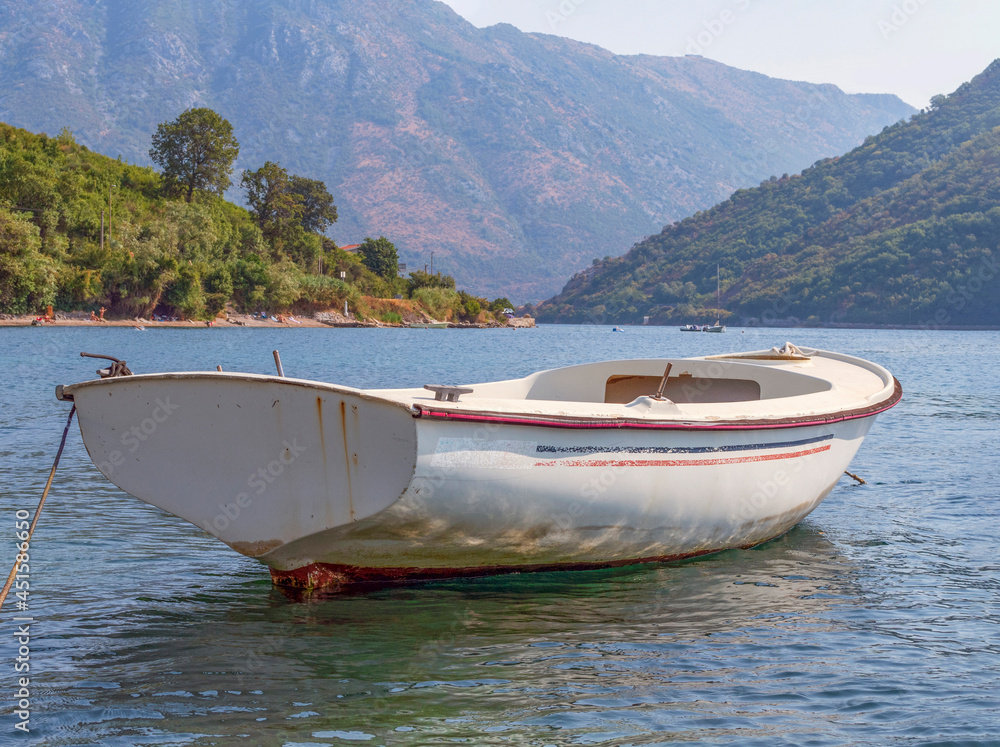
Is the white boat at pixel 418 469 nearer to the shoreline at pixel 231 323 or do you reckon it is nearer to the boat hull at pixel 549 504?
the boat hull at pixel 549 504

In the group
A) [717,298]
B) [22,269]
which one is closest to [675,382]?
[22,269]

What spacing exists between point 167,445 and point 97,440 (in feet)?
1.48

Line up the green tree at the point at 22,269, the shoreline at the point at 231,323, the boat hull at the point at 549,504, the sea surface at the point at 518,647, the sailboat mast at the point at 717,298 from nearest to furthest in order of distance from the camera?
1. the sea surface at the point at 518,647
2. the boat hull at the point at 549,504
3. the green tree at the point at 22,269
4. the shoreline at the point at 231,323
5. the sailboat mast at the point at 717,298

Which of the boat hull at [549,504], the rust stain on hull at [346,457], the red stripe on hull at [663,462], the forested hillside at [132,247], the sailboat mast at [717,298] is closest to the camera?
the rust stain on hull at [346,457]

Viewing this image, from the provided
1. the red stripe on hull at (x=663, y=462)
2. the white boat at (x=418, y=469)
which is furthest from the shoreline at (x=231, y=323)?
the red stripe on hull at (x=663, y=462)

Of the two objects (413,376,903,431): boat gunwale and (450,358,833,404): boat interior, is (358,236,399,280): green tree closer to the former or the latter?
(450,358,833,404): boat interior

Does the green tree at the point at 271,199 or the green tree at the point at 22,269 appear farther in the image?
the green tree at the point at 271,199

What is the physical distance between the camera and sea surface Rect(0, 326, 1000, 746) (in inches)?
166

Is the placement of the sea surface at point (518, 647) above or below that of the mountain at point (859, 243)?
below

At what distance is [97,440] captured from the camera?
530 cm

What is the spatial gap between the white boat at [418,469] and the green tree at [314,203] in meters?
97.5

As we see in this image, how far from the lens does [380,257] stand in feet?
374

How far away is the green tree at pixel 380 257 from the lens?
Answer: 114 m

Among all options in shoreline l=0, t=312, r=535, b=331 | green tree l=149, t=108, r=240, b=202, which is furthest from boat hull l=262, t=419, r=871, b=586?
green tree l=149, t=108, r=240, b=202
